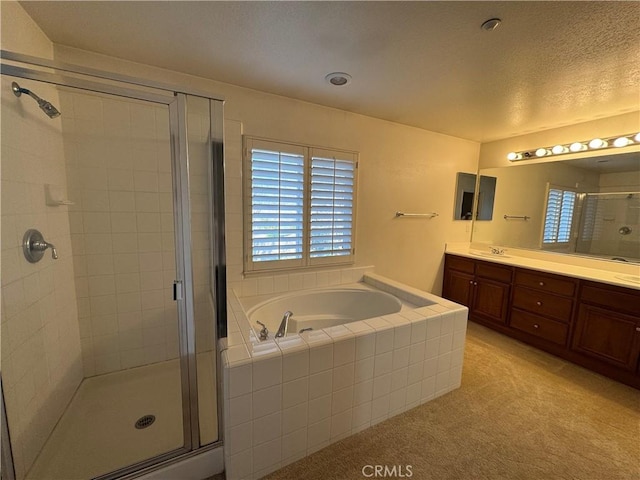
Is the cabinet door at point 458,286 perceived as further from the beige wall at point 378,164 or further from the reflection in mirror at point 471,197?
the reflection in mirror at point 471,197

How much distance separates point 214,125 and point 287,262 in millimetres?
1398

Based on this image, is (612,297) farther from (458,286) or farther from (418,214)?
(418,214)

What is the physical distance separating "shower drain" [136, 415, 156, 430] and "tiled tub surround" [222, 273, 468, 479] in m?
0.67

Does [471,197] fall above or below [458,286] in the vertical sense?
above

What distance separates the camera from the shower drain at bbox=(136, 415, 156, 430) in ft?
5.14

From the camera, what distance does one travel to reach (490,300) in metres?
3.02

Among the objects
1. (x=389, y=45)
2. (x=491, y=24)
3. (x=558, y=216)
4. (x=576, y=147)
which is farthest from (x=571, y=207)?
(x=389, y=45)

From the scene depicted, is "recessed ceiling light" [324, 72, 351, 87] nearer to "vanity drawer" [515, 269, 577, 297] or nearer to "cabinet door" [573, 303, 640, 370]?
"vanity drawer" [515, 269, 577, 297]

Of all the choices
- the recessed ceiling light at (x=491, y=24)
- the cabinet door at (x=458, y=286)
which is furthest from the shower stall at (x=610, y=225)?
the recessed ceiling light at (x=491, y=24)

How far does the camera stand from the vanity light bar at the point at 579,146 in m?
2.35

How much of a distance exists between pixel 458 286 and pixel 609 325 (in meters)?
1.37

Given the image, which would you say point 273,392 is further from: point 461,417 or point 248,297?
point 461,417

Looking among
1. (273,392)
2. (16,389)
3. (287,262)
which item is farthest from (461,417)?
(16,389)

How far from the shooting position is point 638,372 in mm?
2021
